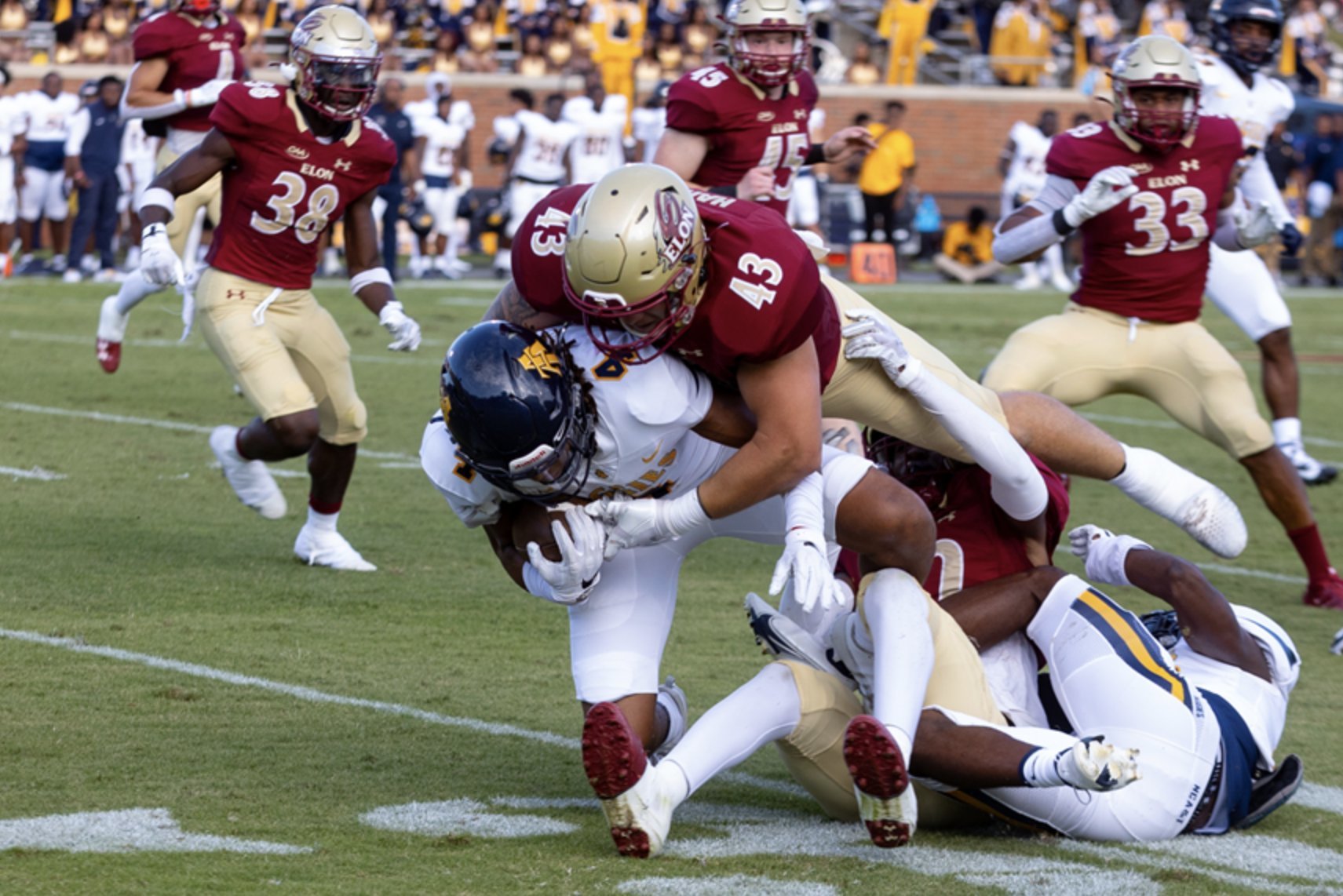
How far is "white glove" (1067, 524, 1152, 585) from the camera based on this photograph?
4.07 meters

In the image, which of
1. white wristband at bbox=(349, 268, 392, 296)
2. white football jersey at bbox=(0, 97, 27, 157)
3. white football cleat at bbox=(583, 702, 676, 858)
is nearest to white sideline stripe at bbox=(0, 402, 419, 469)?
white wristband at bbox=(349, 268, 392, 296)

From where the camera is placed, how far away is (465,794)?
3664 mm

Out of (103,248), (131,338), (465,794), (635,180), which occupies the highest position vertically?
(635,180)

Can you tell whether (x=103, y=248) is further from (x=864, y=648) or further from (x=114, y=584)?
(x=864, y=648)

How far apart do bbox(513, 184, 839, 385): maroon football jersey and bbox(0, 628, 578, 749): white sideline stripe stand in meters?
1.03

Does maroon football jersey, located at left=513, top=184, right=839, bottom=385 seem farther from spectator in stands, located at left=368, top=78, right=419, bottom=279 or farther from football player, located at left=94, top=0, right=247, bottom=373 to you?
spectator in stands, located at left=368, top=78, right=419, bottom=279

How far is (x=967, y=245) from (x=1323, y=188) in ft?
13.3

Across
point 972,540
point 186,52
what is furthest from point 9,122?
point 972,540

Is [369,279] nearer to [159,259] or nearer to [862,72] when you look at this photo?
[159,259]

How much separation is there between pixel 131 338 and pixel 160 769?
854cm

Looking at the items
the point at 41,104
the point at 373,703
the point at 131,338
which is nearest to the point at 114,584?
the point at 373,703

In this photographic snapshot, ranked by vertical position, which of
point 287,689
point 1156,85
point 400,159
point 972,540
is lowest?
point 400,159

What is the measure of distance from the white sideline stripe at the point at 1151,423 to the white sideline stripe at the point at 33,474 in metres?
5.08

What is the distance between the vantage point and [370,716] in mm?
4242
